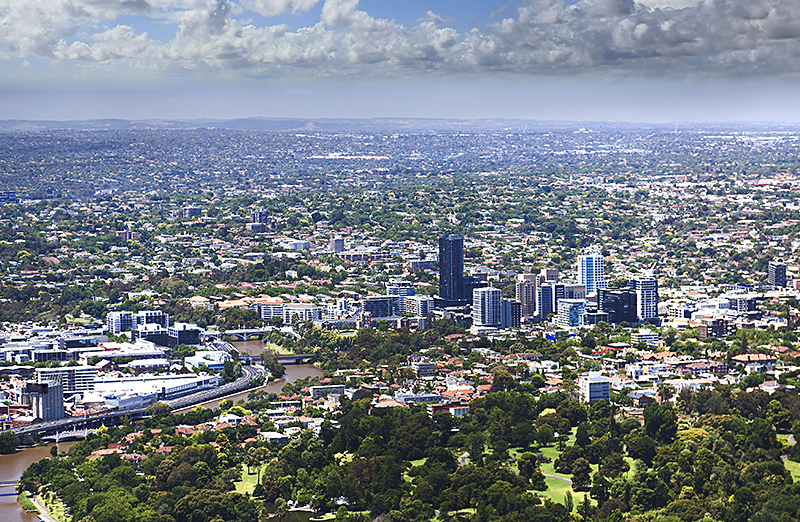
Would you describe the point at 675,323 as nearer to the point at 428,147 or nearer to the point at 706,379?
the point at 706,379

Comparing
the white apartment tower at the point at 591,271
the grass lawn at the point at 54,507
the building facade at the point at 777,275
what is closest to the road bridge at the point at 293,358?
the white apartment tower at the point at 591,271

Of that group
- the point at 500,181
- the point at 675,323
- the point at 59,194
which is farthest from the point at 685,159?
Answer: the point at 675,323

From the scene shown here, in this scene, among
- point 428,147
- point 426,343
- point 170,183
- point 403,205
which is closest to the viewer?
point 426,343

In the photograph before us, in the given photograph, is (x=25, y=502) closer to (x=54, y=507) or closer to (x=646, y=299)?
(x=54, y=507)

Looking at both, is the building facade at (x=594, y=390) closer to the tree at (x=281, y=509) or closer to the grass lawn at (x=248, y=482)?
the grass lawn at (x=248, y=482)

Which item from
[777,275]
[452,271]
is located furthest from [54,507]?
[777,275]

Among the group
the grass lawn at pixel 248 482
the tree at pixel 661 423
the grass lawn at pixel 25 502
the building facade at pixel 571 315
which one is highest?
the tree at pixel 661 423

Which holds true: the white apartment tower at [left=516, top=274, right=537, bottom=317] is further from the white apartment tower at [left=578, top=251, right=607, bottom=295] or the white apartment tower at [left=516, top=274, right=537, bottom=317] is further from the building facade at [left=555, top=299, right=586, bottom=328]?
the white apartment tower at [left=578, top=251, right=607, bottom=295]
